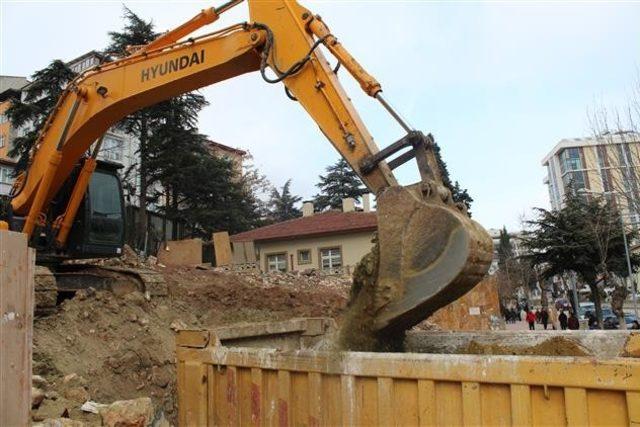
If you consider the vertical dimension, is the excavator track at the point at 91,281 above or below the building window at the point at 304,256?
below

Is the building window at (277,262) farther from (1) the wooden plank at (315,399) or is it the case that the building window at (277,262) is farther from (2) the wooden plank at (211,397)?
(1) the wooden plank at (315,399)

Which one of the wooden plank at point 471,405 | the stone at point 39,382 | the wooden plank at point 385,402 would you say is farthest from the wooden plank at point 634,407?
the stone at point 39,382

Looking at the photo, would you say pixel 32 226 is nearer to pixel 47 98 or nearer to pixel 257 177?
pixel 47 98

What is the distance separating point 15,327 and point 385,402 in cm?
197

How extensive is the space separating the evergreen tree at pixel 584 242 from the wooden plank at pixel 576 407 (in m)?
21.6

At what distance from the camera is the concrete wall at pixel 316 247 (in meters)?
29.7

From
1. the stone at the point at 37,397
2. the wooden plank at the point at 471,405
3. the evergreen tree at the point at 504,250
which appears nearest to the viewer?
the wooden plank at the point at 471,405

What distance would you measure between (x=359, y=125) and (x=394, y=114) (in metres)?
0.36

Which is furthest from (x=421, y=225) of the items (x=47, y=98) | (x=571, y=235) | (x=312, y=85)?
(x=47, y=98)

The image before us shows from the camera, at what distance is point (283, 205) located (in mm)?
58250

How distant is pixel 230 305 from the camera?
9852mm

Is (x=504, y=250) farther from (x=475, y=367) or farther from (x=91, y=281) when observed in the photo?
(x=475, y=367)

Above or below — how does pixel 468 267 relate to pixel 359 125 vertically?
below

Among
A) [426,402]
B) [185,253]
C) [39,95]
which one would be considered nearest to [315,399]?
[426,402]
